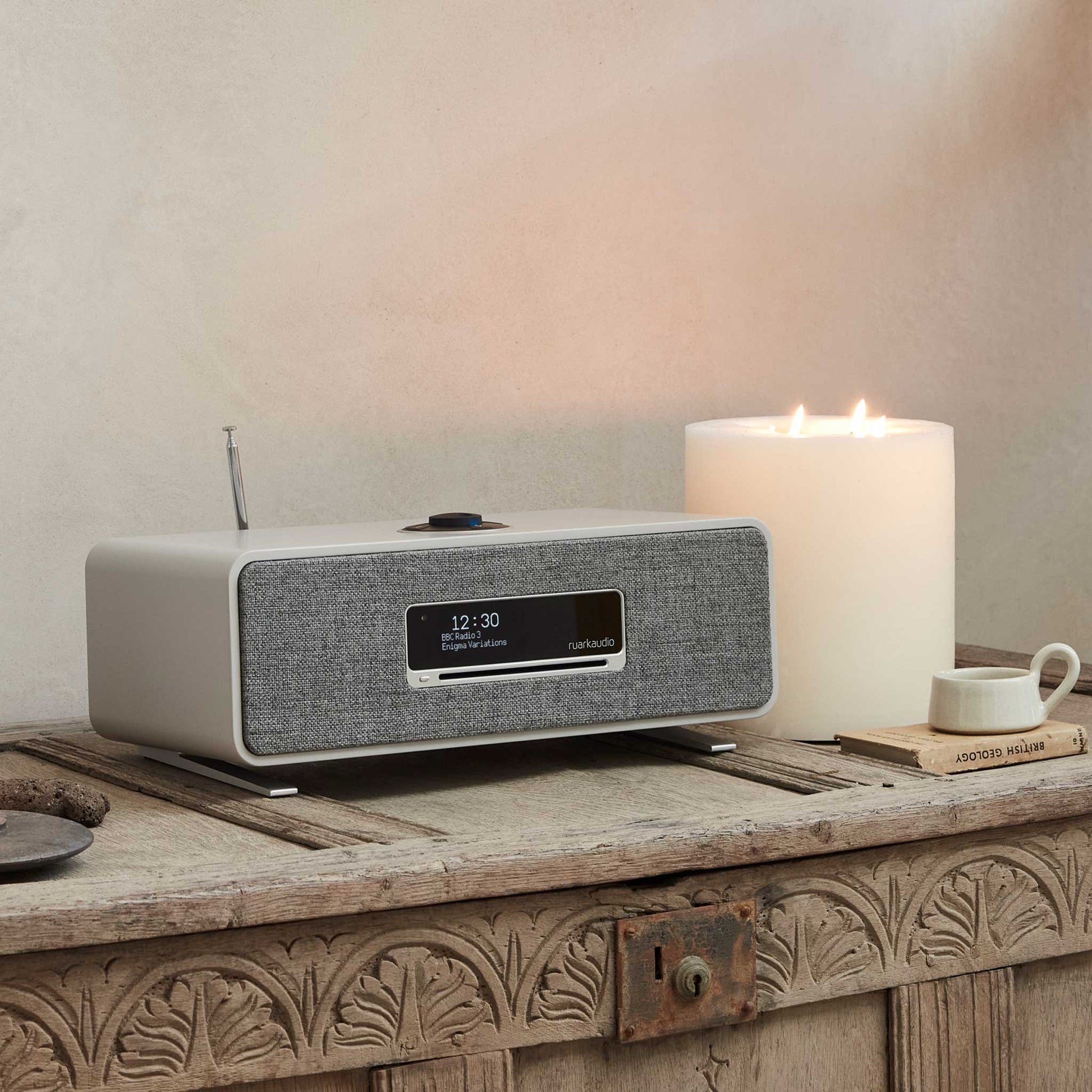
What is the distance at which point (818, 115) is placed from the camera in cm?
130

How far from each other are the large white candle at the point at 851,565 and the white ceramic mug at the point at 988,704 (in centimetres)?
6

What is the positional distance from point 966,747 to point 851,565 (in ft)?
0.49

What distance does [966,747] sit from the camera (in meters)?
0.82

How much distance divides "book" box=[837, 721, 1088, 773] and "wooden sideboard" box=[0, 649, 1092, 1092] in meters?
0.01

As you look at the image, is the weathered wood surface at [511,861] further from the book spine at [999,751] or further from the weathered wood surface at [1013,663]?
the weathered wood surface at [1013,663]

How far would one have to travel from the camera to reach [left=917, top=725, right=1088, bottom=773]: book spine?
0.81m

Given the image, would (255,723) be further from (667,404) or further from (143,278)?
(667,404)

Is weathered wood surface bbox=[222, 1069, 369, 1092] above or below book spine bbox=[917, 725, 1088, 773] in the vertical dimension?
below

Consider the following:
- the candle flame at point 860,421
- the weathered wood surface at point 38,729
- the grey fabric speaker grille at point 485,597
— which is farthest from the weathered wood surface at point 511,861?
the weathered wood surface at point 38,729

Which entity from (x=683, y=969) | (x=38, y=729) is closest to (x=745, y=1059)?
(x=683, y=969)

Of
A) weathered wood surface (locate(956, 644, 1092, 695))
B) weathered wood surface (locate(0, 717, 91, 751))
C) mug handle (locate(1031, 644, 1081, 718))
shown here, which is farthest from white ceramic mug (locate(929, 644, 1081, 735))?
weathered wood surface (locate(0, 717, 91, 751))

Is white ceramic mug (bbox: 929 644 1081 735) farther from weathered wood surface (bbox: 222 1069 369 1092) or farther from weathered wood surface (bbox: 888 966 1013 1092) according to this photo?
weathered wood surface (bbox: 222 1069 369 1092)

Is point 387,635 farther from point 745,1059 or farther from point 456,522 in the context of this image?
point 745,1059

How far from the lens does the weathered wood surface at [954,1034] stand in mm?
757
